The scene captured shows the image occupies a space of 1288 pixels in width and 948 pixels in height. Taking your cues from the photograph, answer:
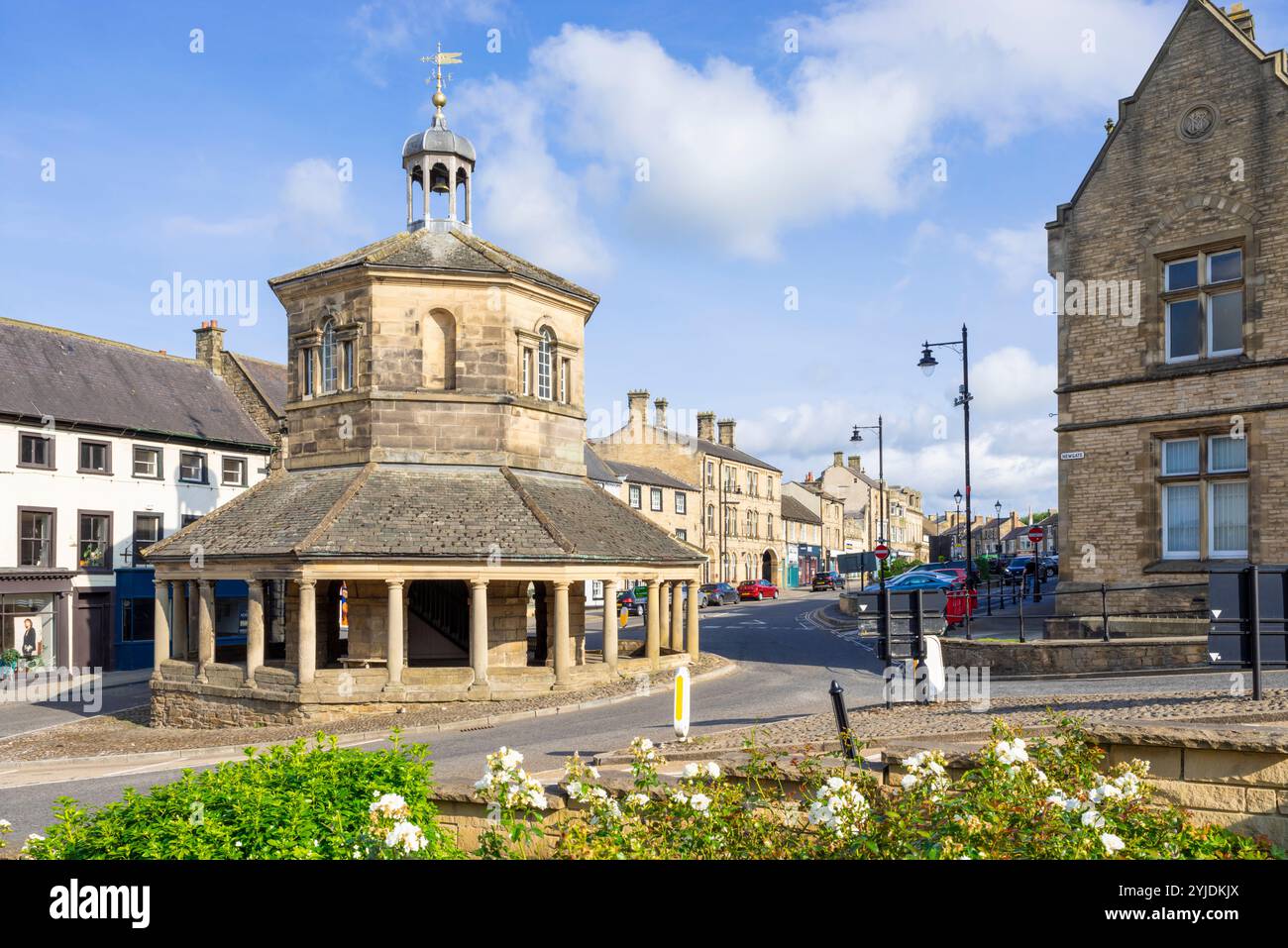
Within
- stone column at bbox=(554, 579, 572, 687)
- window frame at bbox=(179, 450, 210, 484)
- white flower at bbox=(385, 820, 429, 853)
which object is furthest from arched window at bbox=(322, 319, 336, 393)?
white flower at bbox=(385, 820, 429, 853)

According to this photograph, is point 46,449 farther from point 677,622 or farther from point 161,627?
point 677,622

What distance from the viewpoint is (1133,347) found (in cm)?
2105

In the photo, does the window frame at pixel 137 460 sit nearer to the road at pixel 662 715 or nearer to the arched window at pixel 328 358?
the arched window at pixel 328 358

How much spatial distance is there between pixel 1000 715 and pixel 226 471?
35.7 metres

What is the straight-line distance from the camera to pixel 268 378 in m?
45.4

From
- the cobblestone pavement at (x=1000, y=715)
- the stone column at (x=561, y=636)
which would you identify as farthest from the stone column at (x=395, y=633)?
the cobblestone pavement at (x=1000, y=715)

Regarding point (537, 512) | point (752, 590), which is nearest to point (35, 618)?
point (537, 512)

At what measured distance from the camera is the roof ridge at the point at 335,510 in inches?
826

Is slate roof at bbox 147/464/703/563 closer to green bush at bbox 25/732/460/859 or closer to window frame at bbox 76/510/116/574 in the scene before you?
window frame at bbox 76/510/116/574

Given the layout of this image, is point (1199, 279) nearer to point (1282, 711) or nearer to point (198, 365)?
point (1282, 711)

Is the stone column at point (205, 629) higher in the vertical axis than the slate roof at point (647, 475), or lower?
lower

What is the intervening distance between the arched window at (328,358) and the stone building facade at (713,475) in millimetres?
43280
